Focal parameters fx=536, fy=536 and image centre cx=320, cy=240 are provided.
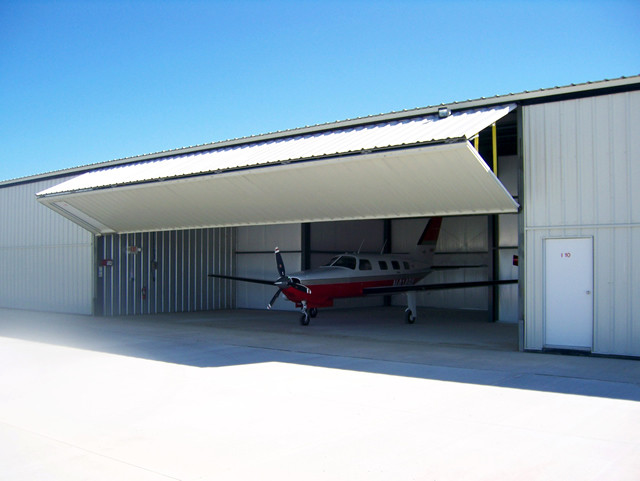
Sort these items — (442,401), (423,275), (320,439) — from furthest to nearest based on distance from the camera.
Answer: (423,275), (442,401), (320,439)

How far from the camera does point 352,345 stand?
11539 millimetres

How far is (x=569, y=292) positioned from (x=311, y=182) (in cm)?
552

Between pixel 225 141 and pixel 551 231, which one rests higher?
pixel 225 141

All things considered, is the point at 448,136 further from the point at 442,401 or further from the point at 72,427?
the point at 72,427

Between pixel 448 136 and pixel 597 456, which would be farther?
pixel 448 136

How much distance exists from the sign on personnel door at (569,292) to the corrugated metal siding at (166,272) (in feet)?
43.9

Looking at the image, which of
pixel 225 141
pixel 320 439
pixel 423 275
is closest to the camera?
pixel 320 439

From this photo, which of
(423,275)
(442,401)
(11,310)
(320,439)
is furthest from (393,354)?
(11,310)

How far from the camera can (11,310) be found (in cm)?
2014

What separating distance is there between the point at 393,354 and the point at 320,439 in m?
5.28

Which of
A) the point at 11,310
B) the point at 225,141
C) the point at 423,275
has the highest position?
Answer: the point at 225,141

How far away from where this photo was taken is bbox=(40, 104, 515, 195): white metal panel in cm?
980

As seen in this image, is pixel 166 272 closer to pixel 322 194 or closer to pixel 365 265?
pixel 365 265

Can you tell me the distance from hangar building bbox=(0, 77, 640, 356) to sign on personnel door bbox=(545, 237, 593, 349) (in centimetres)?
2
